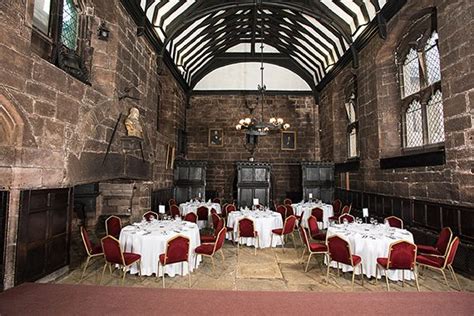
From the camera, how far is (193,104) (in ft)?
37.5

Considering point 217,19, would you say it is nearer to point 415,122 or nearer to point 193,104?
point 193,104

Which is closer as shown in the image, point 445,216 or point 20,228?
point 20,228

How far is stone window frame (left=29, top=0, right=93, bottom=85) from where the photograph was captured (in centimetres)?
351

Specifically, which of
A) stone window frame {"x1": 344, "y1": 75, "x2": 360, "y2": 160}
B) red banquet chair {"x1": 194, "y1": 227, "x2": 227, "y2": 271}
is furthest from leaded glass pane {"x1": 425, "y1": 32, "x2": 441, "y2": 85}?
red banquet chair {"x1": 194, "y1": 227, "x2": 227, "y2": 271}

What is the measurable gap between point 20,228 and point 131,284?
5.10 feet

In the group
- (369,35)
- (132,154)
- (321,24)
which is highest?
(321,24)

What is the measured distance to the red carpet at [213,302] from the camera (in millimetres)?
2229

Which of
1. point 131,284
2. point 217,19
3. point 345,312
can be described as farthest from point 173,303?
point 217,19

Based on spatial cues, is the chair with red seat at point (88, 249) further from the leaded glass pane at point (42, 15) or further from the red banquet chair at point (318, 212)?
the red banquet chair at point (318, 212)

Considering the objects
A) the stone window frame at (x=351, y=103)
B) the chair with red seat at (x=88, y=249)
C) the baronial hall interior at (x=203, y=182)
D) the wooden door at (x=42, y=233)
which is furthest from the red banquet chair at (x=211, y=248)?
the stone window frame at (x=351, y=103)

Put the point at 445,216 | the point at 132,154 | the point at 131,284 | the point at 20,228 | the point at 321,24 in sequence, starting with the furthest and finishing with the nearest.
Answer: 1. the point at 321,24
2. the point at 132,154
3. the point at 445,216
4. the point at 131,284
5. the point at 20,228

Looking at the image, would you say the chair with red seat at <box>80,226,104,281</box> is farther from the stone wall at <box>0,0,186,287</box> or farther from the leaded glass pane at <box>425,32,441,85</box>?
the leaded glass pane at <box>425,32,441,85</box>

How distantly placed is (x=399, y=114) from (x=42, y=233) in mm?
7111

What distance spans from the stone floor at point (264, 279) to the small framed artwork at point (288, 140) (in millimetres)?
6974
